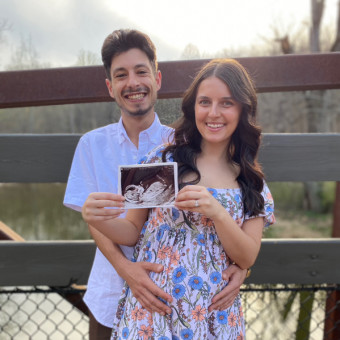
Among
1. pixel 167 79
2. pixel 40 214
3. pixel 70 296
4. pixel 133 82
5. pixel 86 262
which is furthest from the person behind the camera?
pixel 40 214

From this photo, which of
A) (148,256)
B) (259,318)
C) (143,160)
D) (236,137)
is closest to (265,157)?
(236,137)

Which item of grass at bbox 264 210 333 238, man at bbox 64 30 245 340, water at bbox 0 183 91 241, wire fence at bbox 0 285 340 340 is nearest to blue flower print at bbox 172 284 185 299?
man at bbox 64 30 245 340

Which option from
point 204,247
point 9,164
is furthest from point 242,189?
point 9,164

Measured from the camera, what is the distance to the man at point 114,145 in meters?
1.49

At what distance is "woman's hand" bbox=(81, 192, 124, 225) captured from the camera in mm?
1218

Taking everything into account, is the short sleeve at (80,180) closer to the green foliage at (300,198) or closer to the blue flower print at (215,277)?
the blue flower print at (215,277)

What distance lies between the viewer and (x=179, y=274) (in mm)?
1273

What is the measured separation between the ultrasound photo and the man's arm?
0.21 m

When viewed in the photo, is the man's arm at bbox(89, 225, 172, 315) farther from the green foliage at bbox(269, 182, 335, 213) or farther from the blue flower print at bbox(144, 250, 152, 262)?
the green foliage at bbox(269, 182, 335, 213)

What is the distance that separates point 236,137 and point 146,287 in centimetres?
56

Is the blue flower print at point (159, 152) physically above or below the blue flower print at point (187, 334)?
above

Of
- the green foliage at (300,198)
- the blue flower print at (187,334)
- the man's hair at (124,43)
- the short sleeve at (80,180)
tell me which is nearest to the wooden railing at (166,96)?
the man's hair at (124,43)

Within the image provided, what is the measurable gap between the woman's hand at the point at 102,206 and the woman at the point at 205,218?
3cm

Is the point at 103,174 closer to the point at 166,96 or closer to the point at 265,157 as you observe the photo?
the point at 166,96
